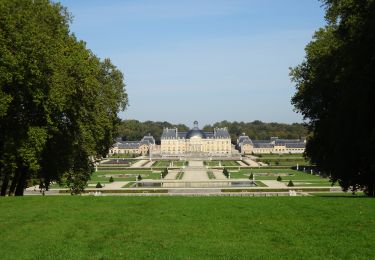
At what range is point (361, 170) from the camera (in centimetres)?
1702

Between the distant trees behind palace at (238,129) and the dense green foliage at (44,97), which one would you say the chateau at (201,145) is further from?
the dense green foliage at (44,97)

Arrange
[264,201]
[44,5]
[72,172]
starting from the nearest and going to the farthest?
[264,201]
[44,5]
[72,172]

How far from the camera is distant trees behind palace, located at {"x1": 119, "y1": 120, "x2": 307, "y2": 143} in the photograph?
120125mm

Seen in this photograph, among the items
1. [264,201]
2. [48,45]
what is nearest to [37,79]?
[48,45]

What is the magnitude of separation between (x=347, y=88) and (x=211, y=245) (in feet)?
29.9

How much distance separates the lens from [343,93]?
14.8 meters

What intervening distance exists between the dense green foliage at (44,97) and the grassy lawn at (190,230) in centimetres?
389

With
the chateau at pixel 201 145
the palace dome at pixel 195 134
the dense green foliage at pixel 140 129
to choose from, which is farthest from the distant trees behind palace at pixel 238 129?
the palace dome at pixel 195 134

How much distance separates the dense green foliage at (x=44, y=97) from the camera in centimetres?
1340

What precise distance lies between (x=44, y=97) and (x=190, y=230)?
Answer: 8.40 metres

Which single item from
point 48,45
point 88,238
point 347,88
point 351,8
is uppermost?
point 351,8

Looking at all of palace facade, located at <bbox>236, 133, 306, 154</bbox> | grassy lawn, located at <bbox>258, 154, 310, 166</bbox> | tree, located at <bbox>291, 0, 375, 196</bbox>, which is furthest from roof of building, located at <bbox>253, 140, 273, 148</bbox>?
tree, located at <bbox>291, 0, 375, 196</bbox>

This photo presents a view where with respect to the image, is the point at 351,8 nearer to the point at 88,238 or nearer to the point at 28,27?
the point at 28,27

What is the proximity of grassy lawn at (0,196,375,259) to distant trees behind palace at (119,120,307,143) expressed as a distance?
349 feet
